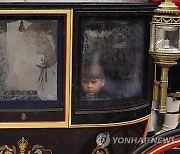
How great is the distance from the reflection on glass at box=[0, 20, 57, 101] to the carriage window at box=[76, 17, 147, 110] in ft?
0.50

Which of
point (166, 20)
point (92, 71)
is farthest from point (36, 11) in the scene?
point (166, 20)

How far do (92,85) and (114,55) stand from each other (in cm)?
20

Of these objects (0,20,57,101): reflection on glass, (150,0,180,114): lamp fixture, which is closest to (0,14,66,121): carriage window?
(0,20,57,101): reflection on glass

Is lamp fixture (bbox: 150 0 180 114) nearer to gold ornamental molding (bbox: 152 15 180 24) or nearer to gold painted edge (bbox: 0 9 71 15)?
gold ornamental molding (bbox: 152 15 180 24)

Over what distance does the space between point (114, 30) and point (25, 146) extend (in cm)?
76

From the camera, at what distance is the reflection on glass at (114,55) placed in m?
2.57

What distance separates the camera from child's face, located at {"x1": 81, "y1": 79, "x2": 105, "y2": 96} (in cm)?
261

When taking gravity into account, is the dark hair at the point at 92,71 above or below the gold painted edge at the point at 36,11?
below

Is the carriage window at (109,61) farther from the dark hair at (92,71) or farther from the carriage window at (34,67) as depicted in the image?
the carriage window at (34,67)

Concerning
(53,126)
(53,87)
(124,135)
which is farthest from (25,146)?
(124,135)

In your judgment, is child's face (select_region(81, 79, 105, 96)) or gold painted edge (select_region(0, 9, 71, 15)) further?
child's face (select_region(81, 79, 105, 96))

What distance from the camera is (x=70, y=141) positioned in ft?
8.50

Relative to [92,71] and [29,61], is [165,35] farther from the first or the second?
[29,61]

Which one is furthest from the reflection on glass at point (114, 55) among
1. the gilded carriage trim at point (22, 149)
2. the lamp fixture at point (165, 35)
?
the gilded carriage trim at point (22, 149)
